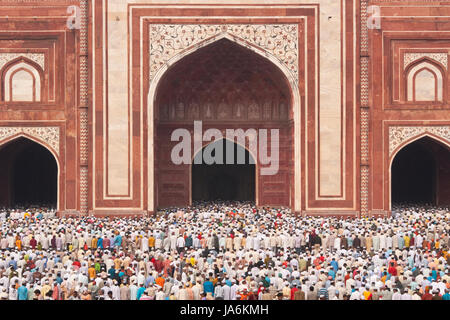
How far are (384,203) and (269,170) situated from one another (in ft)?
15.9

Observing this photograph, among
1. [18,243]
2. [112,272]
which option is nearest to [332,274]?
[112,272]

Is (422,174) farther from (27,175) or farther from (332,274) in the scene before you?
(27,175)

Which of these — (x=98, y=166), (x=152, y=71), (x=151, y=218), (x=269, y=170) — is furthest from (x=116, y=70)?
(x=269, y=170)

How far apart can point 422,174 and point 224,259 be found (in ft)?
52.3

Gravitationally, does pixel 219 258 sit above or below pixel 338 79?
below

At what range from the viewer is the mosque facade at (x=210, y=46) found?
18.8m

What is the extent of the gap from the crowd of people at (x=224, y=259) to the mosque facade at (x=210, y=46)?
1565 millimetres

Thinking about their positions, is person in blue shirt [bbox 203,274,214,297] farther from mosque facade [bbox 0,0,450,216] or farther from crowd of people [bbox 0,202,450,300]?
mosque facade [bbox 0,0,450,216]

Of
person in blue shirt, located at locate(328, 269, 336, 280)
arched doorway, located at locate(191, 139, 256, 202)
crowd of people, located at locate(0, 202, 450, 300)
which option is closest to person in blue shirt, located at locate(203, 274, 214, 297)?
crowd of people, located at locate(0, 202, 450, 300)

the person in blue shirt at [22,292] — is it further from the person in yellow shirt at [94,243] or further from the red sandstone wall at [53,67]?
the red sandstone wall at [53,67]

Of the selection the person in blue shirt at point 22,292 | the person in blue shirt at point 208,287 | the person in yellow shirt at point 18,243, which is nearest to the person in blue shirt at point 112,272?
the person in blue shirt at point 22,292

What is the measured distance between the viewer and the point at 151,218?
18094mm
